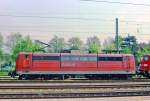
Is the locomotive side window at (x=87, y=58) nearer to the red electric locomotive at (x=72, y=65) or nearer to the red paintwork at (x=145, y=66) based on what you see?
the red electric locomotive at (x=72, y=65)

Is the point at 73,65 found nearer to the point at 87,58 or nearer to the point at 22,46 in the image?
the point at 87,58

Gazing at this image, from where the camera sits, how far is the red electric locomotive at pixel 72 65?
1730 inches

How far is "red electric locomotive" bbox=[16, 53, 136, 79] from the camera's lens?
43938 millimetres

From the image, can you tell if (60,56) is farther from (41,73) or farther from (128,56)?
(128,56)

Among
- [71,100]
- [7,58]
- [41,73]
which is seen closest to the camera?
[71,100]

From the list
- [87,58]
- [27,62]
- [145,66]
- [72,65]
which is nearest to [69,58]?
[72,65]

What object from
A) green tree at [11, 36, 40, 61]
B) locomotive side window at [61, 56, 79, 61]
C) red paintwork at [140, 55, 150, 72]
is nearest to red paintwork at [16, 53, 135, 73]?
locomotive side window at [61, 56, 79, 61]

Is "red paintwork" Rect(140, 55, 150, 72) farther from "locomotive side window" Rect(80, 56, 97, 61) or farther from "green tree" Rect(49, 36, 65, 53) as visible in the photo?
"green tree" Rect(49, 36, 65, 53)

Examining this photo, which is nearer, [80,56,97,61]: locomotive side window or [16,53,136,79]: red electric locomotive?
[16,53,136,79]: red electric locomotive

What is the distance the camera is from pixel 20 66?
4403 centimetres

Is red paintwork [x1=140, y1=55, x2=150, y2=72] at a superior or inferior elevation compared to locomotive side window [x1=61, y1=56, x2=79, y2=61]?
inferior

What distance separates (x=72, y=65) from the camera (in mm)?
45156

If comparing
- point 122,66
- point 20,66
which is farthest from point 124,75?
point 20,66

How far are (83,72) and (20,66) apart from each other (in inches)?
283
